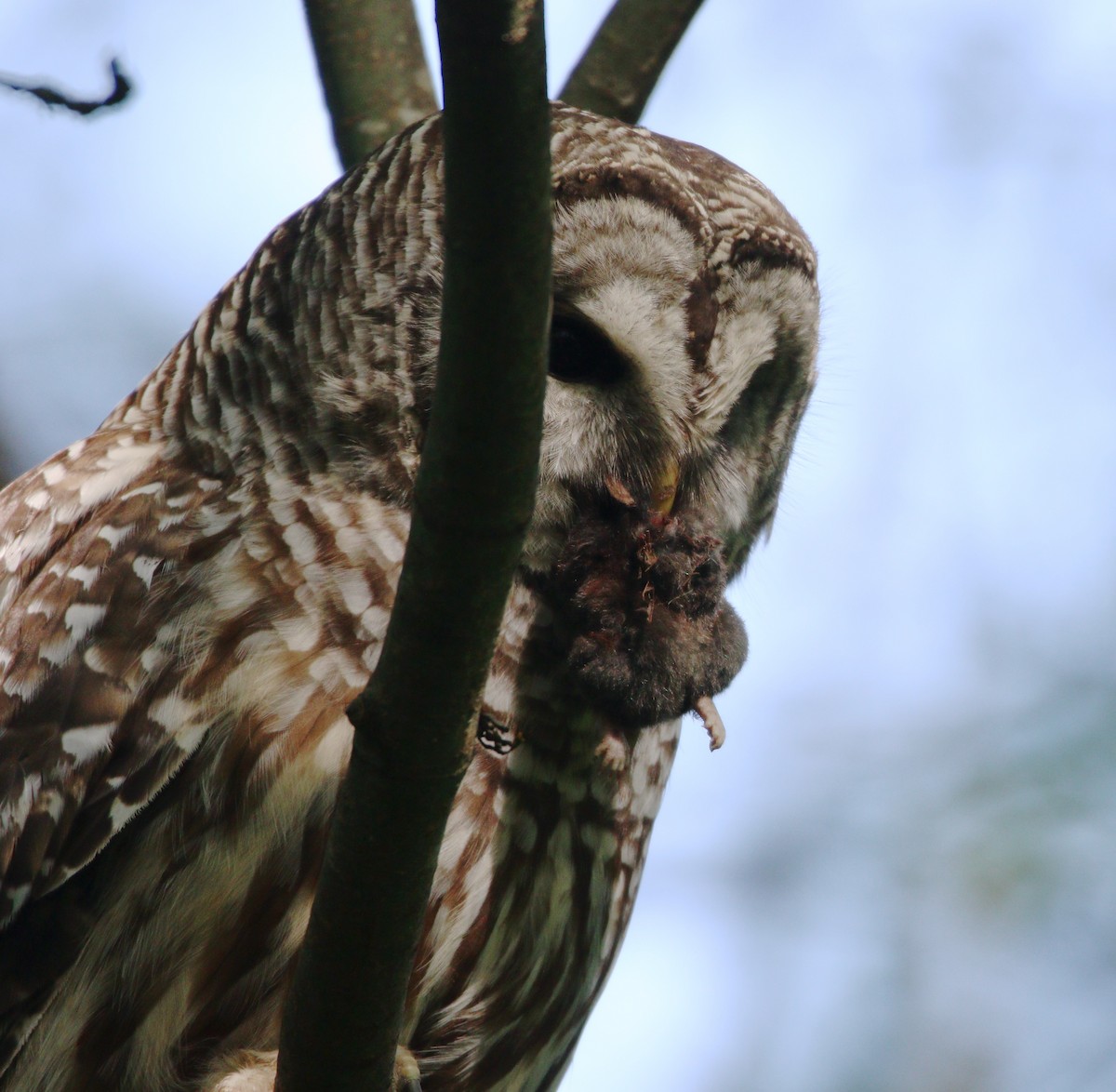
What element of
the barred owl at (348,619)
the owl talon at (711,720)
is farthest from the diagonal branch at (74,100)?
the owl talon at (711,720)

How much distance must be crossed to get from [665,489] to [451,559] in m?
1.43

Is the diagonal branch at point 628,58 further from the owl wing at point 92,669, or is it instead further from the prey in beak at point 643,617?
the owl wing at point 92,669

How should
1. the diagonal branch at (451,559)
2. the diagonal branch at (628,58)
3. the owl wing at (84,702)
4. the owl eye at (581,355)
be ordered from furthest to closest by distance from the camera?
the diagonal branch at (628,58)
the owl eye at (581,355)
the owl wing at (84,702)
the diagonal branch at (451,559)

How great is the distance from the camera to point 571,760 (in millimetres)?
3121

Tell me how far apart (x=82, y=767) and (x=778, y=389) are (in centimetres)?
177

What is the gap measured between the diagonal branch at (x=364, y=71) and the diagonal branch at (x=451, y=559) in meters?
2.68

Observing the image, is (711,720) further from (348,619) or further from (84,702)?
(84,702)

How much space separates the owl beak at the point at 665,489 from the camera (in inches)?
125

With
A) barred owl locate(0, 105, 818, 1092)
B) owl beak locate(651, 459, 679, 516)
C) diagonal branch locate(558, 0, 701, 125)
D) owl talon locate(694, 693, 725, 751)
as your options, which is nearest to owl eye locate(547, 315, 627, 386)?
barred owl locate(0, 105, 818, 1092)

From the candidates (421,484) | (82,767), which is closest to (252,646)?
(82,767)

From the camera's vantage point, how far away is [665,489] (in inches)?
125

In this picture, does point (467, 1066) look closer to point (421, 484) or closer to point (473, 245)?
point (421, 484)

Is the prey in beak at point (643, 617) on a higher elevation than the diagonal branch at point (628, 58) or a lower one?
lower

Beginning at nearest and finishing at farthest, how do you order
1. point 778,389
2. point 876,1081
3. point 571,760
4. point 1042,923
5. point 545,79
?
point 545,79 → point 571,760 → point 778,389 → point 876,1081 → point 1042,923
